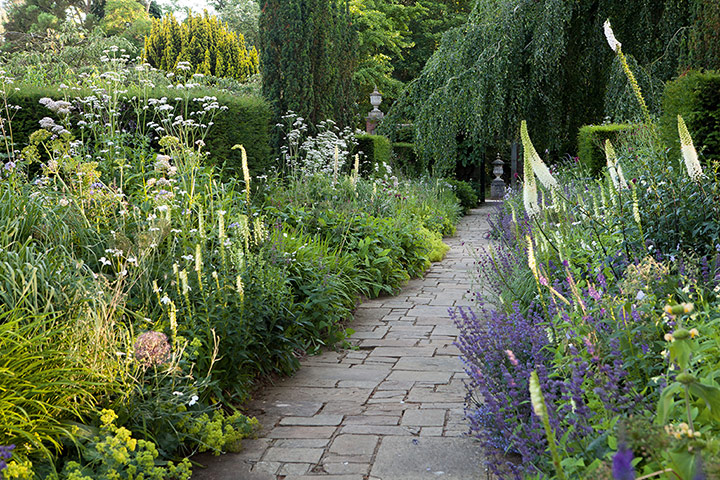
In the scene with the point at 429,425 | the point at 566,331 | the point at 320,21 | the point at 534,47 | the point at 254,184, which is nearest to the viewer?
the point at 566,331

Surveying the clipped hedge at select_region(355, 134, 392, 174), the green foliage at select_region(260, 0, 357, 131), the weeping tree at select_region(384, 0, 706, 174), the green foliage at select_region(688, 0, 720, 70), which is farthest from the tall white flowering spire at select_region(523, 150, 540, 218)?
the clipped hedge at select_region(355, 134, 392, 174)

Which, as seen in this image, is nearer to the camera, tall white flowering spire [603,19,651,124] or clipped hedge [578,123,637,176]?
tall white flowering spire [603,19,651,124]

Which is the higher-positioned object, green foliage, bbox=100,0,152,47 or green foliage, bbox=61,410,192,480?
green foliage, bbox=100,0,152,47

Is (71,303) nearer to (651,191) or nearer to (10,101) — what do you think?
(651,191)

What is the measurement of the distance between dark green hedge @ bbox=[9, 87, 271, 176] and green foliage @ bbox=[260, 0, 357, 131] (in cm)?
168

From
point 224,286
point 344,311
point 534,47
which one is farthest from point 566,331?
point 534,47

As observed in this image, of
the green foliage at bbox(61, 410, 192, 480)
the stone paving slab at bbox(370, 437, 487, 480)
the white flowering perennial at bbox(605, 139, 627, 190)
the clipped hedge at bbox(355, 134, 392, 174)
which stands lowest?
the stone paving slab at bbox(370, 437, 487, 480)

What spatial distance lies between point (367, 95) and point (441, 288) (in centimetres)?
2155

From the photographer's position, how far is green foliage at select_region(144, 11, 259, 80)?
21.8 meters

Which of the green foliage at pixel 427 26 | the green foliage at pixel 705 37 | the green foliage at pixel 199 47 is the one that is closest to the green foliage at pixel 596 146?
the green foliage at pixel 705 37

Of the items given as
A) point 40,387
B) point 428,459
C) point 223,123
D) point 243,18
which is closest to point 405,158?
point 223,123

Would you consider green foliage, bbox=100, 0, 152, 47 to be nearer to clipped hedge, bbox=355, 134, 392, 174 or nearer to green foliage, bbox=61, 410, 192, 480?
clipped hedge, bbox=355, 134, 392, 174

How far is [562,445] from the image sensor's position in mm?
2068

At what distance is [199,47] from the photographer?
71.7 feet
